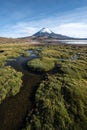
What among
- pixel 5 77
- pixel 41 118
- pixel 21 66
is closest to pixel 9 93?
pixel 5 77

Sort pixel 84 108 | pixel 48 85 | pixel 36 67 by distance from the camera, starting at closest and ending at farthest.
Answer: pixel 84 108
pixel 48 85
pixel 36 67

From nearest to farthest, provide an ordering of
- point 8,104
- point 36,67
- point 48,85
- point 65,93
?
point 8,104 < point 65,93 < point 48,85 < point 36,67

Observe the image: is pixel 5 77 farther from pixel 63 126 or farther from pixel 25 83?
pixel 63 126

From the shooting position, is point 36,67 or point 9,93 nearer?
point 9,93

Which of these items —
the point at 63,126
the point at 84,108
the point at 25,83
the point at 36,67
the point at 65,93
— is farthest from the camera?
the point at 36,67

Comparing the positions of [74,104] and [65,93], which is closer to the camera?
[74,104]

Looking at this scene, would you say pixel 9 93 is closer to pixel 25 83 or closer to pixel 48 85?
pixel 25 83

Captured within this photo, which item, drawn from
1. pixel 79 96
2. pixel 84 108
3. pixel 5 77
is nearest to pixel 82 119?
pixel 84 108

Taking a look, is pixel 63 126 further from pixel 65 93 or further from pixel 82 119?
pixel 65 93

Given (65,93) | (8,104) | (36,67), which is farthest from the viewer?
(36,67)
